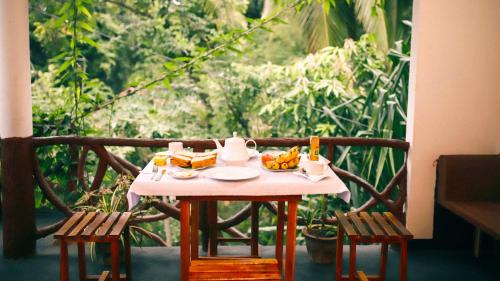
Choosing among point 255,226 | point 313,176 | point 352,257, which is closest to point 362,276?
point 352,257

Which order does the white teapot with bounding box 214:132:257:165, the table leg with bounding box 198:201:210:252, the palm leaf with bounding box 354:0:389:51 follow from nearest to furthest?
the white teapot with bounding box 214:132:257:165
the table leg with bounding box 198:201:210:252
the palm leaf with bounding box 354:0:389:51

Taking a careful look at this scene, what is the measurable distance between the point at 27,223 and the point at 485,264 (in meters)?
3.21

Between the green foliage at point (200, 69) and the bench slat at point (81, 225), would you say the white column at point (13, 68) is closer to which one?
the bench slat at point (81, 225)

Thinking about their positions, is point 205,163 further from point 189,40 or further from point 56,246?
point 189,40

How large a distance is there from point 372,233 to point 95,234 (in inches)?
58.7

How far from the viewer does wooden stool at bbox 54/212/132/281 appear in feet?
9.11

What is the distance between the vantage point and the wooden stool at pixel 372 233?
9.25 feet

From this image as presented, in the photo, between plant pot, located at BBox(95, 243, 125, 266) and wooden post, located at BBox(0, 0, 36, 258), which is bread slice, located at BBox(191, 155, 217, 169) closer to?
plant pot, located at BBox(95, 243, 125, 266)

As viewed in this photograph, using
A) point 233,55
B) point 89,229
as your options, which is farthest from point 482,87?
point 233,55

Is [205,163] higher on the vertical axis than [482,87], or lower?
lower

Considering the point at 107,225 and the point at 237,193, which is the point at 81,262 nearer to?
the point at 107,225

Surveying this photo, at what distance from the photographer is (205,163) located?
2828 millimetres

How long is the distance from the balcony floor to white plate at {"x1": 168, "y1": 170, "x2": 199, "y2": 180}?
0.98 m

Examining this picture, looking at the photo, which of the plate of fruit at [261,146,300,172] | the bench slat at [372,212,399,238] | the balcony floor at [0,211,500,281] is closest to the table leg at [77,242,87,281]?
the balcony floor at [0,211,500,281]
